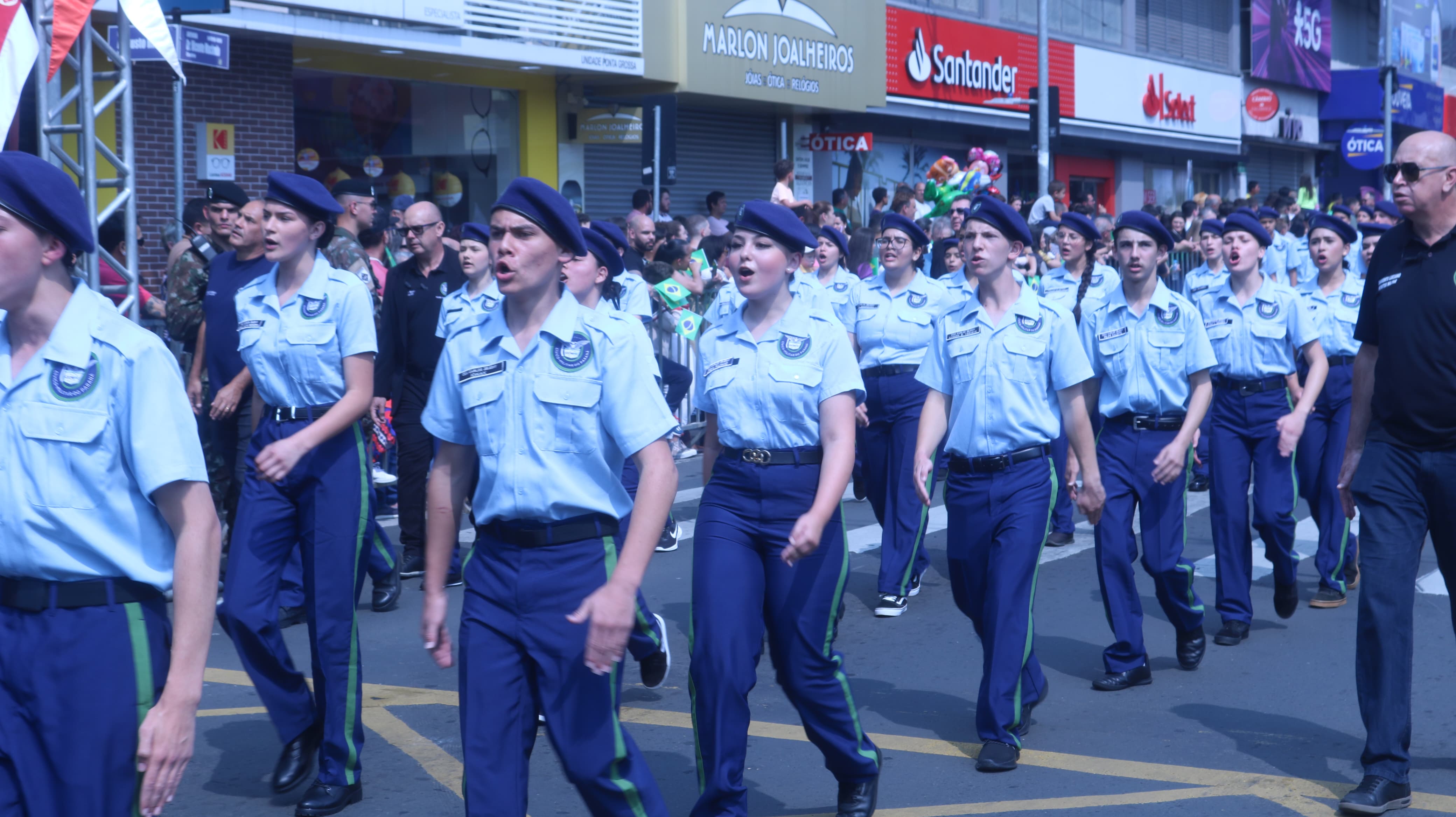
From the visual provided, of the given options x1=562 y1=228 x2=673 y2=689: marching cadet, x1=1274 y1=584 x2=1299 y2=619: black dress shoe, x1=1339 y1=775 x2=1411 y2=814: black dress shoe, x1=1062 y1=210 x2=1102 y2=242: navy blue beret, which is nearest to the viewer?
x1=1339 y1=775 x2=1411 y2=814: black dress shoe

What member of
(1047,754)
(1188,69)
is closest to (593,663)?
(1047,754)

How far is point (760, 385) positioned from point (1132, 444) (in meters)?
2.51

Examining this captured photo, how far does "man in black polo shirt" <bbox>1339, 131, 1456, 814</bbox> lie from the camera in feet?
16.7

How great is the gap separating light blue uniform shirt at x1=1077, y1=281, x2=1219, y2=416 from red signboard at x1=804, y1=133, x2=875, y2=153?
1728 centimetres

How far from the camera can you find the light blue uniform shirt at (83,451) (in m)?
3.06

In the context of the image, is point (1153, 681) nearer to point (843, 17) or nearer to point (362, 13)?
point (362, 13)

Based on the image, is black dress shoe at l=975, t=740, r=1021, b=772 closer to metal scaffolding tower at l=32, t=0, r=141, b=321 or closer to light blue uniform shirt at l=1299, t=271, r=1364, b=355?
light blue uniform shirt at l=1299, t=271, r=1364, b=355

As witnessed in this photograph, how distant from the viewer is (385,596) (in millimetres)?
8188

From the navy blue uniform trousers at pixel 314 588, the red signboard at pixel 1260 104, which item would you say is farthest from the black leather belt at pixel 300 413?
the red signboard at pixel 1260 104

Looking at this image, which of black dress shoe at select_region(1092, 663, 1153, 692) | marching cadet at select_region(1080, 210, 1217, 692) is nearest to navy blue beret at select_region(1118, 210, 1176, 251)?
marching cadet at select_region(1080, 210, 1217, 692)

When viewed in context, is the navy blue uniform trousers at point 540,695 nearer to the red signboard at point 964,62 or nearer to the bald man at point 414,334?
the bald man at point 414,334

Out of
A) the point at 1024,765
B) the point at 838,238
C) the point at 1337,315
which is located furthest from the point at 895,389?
the point at 1024,765

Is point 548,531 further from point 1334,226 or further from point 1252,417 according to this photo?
point 1334,226

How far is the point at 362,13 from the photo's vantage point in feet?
50.9
